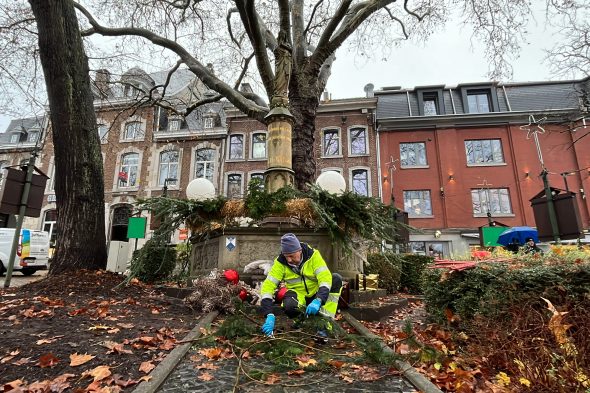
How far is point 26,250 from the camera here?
1545 cm

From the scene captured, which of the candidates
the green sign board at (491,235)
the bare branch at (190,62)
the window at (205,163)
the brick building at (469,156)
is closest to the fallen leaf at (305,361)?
the bare branch at (190,62)

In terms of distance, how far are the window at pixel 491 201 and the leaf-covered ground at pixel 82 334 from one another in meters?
21.9

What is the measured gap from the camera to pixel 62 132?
25.6ft

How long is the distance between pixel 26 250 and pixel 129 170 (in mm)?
12606

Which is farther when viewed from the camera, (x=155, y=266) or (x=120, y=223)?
(x=120, y=223)

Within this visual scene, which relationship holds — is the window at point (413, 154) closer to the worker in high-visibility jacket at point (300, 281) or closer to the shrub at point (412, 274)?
the shrub at point (412, 274)

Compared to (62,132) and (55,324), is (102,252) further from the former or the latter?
(55,324)

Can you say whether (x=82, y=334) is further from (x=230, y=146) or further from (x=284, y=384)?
(x=230, y=146)

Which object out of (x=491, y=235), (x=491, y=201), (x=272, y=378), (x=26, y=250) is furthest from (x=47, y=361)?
(x=491, y=201)

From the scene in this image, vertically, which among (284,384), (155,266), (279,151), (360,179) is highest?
(360,179)

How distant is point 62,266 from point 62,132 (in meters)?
2.88

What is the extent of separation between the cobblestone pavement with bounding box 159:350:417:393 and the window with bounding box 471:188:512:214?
74.5ft

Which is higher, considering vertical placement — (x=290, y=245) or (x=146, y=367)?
(x=290, y=245)

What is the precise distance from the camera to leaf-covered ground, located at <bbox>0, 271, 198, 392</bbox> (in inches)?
118
